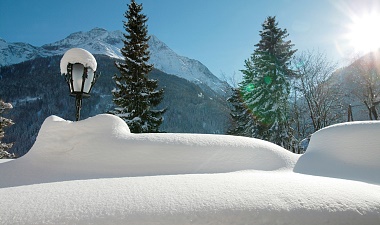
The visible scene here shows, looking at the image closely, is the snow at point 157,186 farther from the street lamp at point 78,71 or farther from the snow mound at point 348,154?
the street lamp at point 78,71

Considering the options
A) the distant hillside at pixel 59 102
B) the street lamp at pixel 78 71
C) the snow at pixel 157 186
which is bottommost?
the snow at pixel 157 186

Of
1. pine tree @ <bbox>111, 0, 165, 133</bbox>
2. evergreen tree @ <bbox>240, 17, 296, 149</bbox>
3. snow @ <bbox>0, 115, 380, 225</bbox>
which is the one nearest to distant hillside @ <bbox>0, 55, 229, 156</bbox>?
evergreen tree @ <bbox>240, 17, 296, 149</bbox>

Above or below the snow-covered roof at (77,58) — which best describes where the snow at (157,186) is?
below

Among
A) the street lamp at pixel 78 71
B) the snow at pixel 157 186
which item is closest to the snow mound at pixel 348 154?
the snow at pixel 157 186

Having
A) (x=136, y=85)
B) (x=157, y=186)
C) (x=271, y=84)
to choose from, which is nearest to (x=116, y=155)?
(x=157, y=186)

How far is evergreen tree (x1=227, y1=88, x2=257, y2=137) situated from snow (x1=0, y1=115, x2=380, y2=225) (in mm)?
16552

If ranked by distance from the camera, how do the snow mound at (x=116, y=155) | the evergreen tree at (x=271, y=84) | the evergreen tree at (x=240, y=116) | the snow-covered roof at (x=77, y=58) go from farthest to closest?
the evergreen tree at (x=240, y=116)
the evergreen tree at (x=271, y=84)
the snow-covered roof at (x=77, y=58)
the snow mound at (x=116, y=155)

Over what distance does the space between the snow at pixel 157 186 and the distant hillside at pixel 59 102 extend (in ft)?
189

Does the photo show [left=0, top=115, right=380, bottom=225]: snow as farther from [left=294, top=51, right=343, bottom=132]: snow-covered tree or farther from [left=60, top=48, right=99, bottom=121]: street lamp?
[left=294, top=51, right=343, bottom=132]: snow-covered tree

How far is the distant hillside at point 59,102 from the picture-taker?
2774 inches

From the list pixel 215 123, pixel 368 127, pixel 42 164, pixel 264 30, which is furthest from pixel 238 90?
pixel 215 123

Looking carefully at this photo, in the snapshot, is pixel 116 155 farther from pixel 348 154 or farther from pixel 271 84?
pixel 271 84

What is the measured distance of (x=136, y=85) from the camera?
14664 millimetres

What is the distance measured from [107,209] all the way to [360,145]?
331cm
